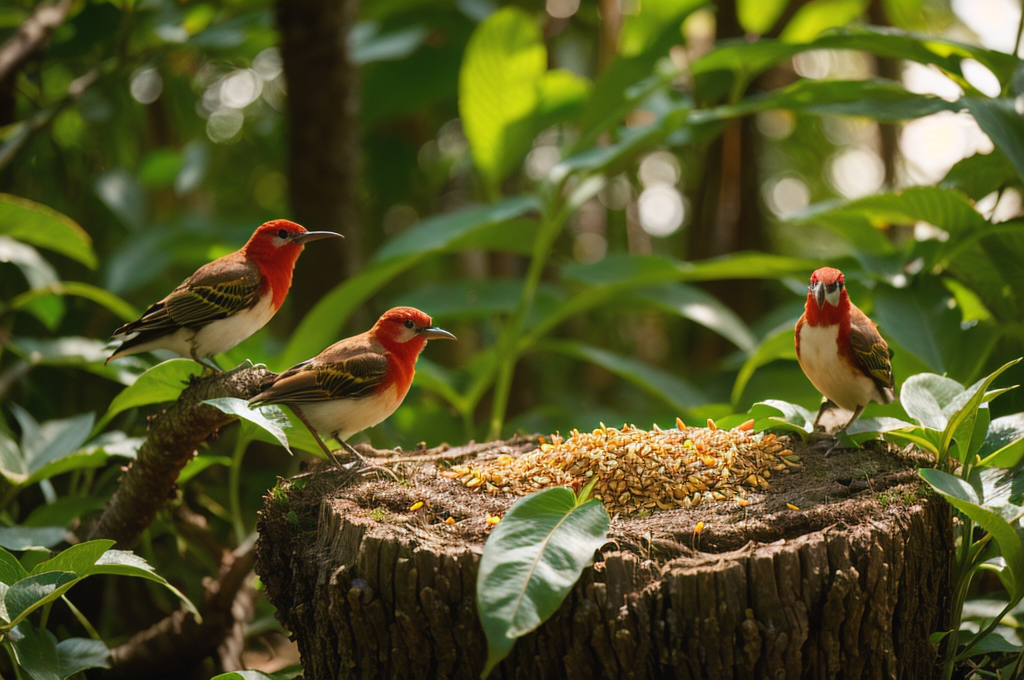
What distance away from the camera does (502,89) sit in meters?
4.89

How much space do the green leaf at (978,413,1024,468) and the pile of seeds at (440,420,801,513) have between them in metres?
0.57

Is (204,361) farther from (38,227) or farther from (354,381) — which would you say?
(38,227)

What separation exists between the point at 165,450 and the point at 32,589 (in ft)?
1.96

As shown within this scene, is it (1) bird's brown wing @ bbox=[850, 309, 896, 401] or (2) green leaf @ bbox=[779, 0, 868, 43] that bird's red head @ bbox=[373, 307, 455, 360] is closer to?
(1) bird's brown wing @ bbox=[850, 309, 896, 401]

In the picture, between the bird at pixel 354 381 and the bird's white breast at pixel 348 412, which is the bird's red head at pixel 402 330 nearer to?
the bird at pixel 354 381

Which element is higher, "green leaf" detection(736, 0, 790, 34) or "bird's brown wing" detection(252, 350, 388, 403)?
"green leaf" detection(736, 0, 790, 34)

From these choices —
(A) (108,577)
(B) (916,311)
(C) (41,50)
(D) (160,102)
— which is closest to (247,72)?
(D) (160,102)

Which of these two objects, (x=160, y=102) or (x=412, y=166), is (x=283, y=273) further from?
(x=160, y=102)

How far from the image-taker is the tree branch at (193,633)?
3.46 meters

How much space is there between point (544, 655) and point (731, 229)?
5.41 meters

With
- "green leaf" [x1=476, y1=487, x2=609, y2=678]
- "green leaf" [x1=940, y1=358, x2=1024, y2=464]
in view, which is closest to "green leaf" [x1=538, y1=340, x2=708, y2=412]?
"green leaf" [x1=940, y1=358, x2=1024, y2=464]

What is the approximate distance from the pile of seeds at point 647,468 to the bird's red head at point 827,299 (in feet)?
1.32

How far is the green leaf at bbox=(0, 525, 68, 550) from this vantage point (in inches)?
114

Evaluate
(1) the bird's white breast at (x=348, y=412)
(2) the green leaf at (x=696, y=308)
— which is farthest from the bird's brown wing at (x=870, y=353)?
(2) the green leaf at (x=696, y=308)
